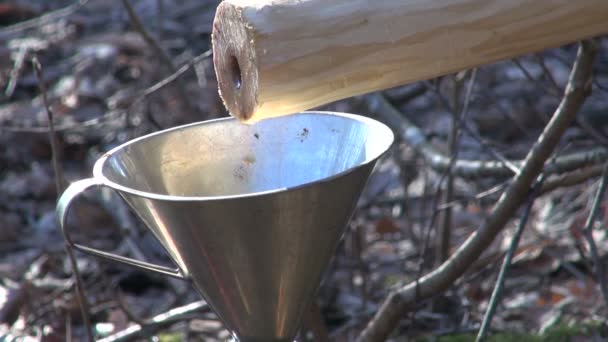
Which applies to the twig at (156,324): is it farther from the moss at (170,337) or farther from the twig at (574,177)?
the twig at (574,177)

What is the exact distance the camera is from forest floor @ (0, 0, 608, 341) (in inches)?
91.0

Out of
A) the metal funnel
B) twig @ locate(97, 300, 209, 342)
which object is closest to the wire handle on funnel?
the metal funnel

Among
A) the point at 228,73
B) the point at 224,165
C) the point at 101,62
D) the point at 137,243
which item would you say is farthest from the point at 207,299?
the point at 101,62

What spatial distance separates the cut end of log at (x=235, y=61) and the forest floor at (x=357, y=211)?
0.75 meters

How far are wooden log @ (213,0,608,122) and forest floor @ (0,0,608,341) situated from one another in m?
0.63

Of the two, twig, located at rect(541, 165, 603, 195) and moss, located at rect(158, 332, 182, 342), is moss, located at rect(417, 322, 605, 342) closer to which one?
twig, located at rect(541, 165, 603, 195)

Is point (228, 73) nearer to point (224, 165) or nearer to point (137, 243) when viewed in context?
point (224, 165)

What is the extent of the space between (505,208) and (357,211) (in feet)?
2.83

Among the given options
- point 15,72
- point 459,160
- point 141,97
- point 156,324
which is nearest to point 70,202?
point 156,324

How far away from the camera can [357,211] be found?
2600 millimetres

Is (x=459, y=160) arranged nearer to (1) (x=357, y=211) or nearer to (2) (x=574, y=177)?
(1) (x=357, y=211)

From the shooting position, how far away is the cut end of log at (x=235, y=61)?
1047 millimetres

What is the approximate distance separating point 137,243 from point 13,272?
43 centimetres

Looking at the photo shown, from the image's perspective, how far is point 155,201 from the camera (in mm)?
1152
